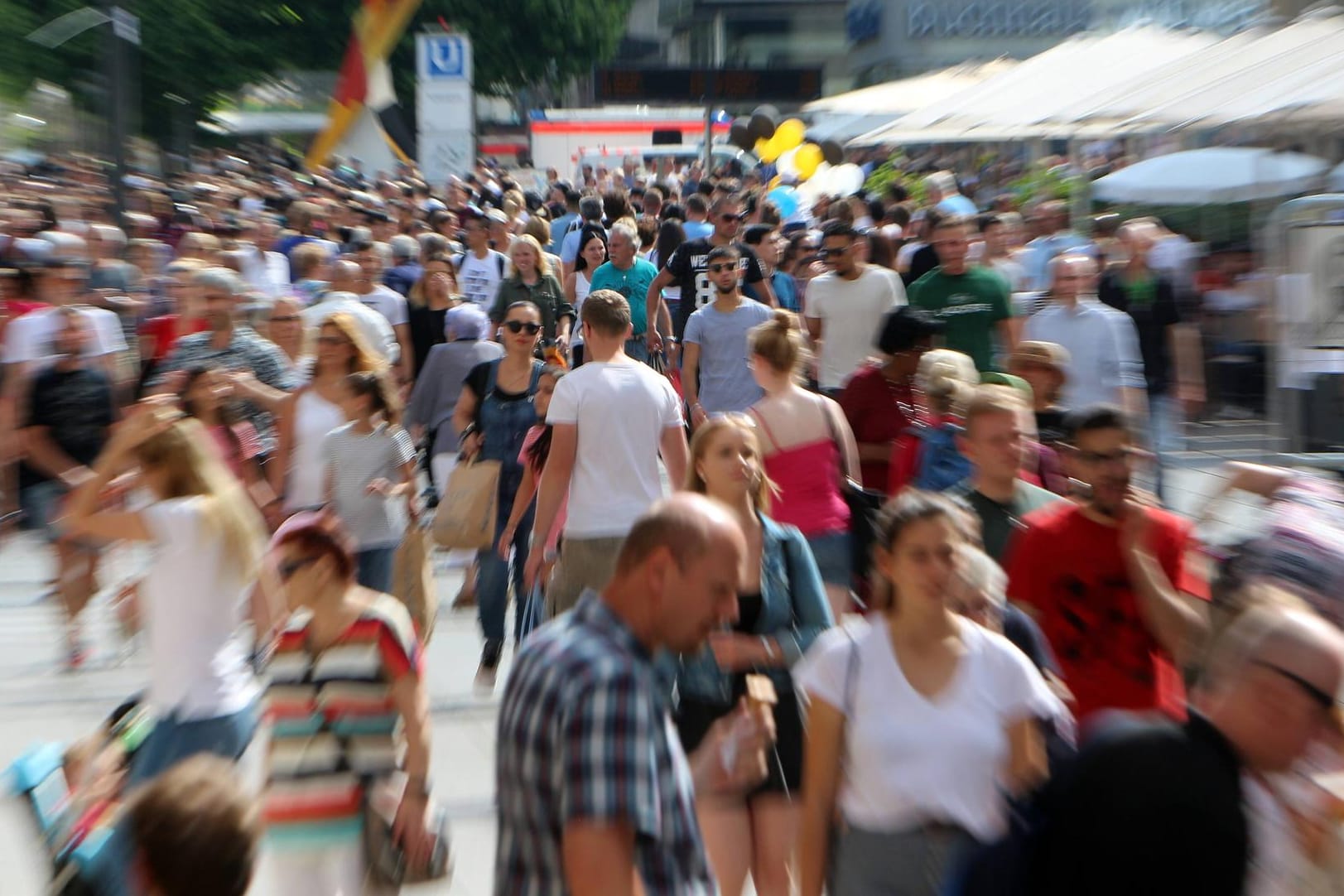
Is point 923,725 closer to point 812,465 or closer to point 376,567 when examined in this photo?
point 812,465

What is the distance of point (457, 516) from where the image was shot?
7.57m

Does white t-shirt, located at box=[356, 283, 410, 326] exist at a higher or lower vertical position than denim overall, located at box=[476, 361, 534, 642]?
higher

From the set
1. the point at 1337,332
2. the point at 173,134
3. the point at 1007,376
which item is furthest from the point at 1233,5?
the point at 173,134

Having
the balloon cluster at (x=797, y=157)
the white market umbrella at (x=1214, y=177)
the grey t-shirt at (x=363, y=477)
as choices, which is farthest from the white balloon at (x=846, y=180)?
the grey t-shirt at (x=363, y=477)

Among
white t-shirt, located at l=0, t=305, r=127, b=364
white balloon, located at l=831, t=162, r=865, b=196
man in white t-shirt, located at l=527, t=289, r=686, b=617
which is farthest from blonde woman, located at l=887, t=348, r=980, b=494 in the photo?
white balloon, located at l=831, t=162, r=865, b=196

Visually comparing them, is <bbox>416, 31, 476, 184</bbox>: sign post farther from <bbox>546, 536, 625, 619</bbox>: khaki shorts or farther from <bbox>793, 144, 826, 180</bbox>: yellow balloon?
<bbox>546, 536, 625, 619</bbox>: khaki shorts

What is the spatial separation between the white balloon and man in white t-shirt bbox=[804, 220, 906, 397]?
18.3 m

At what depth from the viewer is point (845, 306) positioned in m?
9.77

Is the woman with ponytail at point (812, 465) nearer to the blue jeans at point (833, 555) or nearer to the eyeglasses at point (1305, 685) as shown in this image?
the blue jeans at point (833, 555)

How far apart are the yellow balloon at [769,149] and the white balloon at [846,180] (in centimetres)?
125

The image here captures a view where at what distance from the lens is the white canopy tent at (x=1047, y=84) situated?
17.9 meters

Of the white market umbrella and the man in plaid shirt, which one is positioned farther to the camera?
the white market umbrella

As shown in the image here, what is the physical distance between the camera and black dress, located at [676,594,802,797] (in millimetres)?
4809

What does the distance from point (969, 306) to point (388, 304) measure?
452 centimetres
